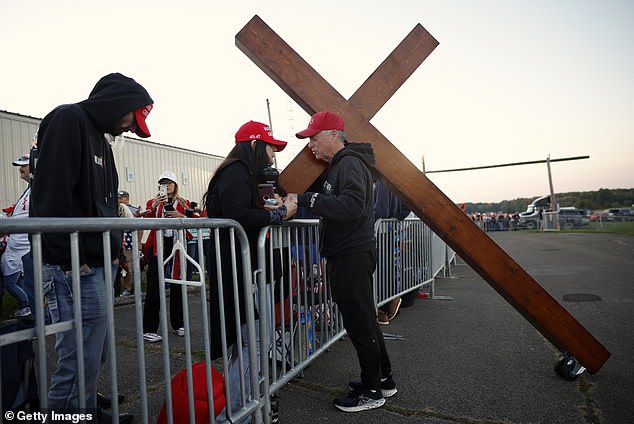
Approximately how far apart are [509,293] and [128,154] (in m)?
11.2

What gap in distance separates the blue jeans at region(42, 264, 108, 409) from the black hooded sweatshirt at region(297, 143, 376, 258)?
1.26m

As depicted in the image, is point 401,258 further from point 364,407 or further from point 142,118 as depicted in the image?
point 142,118

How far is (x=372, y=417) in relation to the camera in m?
2.57

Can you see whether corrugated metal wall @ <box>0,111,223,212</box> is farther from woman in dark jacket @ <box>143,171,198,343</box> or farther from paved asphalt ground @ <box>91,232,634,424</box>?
paved asphalt ground @ <box>91,232,634,424</box>

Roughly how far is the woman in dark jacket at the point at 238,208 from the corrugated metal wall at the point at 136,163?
5802 mm

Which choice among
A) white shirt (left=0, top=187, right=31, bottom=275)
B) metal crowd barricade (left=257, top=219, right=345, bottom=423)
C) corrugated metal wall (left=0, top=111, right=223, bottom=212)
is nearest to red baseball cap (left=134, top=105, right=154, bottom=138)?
metal crowd barricade (left=257, top=219, right=345, bottom=423)

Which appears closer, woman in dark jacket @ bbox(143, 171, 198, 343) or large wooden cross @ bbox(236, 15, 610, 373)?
large wooden cross @ bbox(236, 15, 610, 373)

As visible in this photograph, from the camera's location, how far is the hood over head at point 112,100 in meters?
2.02

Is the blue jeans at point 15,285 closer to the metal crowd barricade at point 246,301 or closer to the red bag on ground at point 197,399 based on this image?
the metal crowd barricade at point 246,301

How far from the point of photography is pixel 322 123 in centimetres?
270

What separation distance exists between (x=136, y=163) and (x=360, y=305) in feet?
35.6

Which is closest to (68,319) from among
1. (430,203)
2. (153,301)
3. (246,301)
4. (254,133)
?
(246,301)

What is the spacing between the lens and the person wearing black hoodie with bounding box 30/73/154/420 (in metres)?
1.76


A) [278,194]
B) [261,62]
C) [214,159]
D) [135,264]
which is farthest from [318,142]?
[214,159]
